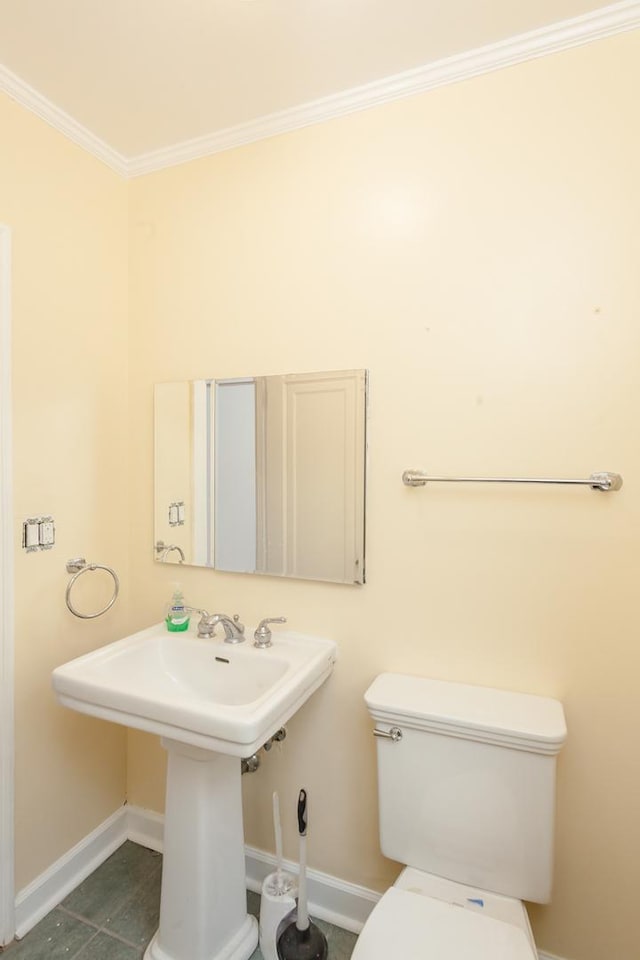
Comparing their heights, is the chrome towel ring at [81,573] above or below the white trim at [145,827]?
above

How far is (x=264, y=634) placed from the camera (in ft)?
4.94

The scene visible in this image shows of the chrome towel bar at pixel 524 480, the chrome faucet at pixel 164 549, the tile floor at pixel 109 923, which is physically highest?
the chrome towel bar at pixel 524 480

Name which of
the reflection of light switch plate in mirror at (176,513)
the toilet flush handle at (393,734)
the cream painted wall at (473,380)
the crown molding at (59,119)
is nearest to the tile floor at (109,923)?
the cream painted wall at (473,380)

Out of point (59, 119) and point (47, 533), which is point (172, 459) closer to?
point (47, 533)

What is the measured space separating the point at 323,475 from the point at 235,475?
32 centimetres

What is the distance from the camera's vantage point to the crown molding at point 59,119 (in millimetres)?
1396

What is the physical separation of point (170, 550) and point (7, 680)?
1.97ft

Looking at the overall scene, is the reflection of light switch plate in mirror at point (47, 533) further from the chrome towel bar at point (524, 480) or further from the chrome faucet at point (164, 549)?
the chrome towel bar at point (524, 480)

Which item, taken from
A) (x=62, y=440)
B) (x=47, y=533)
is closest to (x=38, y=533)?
(x=47, y=533)

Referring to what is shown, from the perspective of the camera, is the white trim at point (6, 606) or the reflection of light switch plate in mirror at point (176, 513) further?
the reflection of light switch plate in mirror at point (176, 513)

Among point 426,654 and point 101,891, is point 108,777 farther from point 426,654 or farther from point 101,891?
point 426,654

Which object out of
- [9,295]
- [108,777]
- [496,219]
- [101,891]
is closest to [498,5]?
[496,219]

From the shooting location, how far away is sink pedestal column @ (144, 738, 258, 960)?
4.27 feet

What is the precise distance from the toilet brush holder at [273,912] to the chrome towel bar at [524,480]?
3.92 feet
